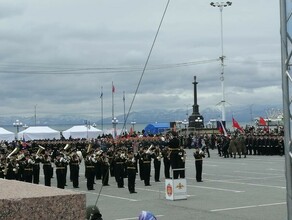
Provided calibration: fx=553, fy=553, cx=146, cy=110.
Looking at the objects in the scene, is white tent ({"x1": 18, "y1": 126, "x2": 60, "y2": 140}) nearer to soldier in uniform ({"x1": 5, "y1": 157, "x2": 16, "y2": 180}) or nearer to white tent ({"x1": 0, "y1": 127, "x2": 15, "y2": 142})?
white tent ({"x1": 0, "y1": 127, "x2": 15, "y2": 142})

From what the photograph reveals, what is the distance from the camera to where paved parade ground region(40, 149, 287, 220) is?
41.0ft

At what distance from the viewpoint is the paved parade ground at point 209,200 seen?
12.5 meters

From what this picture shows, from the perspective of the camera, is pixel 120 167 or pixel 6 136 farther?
pixel 6 136

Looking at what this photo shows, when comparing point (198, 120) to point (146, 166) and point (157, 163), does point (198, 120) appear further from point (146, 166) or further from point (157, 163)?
point (146, 166)

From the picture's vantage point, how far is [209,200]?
1502 centimetres

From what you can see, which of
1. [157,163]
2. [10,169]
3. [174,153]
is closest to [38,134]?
[157,163]

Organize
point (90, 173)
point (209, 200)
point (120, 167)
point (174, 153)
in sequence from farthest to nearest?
point (174, 153) < point (120, 167) < point (90, 173) < point (209, 200)

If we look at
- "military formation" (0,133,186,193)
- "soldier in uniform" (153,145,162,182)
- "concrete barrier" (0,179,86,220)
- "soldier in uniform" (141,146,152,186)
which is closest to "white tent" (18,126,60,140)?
"military formation" (0,133,186,193)

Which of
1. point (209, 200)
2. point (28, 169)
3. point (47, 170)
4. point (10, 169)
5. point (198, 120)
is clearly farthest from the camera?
point (198, 120)

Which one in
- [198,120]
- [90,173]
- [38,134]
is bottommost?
[90,173]

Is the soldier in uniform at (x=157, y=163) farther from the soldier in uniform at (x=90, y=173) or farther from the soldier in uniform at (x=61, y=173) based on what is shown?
the soldier in uniform at (x=61, y=173)

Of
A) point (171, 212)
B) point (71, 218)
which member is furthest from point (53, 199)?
point (171, 212)

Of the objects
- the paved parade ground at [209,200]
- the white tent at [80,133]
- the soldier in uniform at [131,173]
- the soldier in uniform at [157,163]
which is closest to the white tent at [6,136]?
the white tent at [80,133]

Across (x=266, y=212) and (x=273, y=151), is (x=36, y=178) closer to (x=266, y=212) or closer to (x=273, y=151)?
(x=266, y=212)
